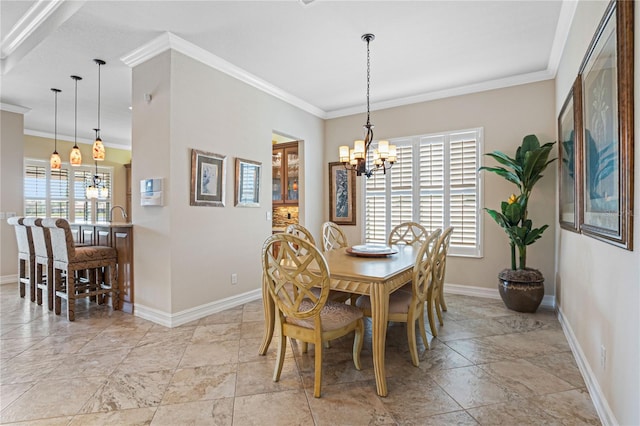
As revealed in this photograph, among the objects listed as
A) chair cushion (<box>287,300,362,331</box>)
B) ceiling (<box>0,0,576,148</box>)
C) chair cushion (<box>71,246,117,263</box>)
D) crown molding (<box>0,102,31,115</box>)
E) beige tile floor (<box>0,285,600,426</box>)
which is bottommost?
beige tile floor (<box>0,285,600,426</box>)

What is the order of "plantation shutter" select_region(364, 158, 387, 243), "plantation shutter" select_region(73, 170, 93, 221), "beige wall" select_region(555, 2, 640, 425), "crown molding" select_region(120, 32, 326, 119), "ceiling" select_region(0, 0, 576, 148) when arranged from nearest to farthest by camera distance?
"beige wall" select_region(555, 2, 640, 425) → "ceiling" select_region(0, 0, 576, 148) → "crown molding" select_region(120, 32, 326, 119) → "plantation shutter" select_region(364, 158, 387, 243) → "plantation shutter" select_region(73, 170, 93, 221)

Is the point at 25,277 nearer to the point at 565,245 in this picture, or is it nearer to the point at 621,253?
the point at 621,253

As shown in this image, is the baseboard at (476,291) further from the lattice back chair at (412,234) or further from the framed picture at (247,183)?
the framed picture at (247,183)

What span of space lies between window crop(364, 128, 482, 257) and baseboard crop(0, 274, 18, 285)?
18.9 ft

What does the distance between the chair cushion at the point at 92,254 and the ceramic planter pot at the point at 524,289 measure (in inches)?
180

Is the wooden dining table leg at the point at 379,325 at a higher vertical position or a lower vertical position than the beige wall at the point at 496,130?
lower

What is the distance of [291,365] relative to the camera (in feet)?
8.18

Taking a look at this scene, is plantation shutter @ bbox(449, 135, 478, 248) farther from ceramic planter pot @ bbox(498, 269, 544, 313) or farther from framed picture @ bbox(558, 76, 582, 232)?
framed picture @ bbox(558, 76, 582, 232)

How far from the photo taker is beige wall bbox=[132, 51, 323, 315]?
11.0ft

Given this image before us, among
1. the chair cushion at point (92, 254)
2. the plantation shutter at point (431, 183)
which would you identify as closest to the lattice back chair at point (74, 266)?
the chair cushion at point (92, 254)

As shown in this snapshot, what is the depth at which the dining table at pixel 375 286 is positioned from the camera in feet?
7.00

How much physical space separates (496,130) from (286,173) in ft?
11.0

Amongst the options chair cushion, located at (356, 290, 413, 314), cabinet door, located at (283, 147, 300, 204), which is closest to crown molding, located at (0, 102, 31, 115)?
cabinet door, located at (283, 147, 300, 204)

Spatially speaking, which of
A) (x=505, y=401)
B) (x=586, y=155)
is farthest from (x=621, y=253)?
(x=505, y=401)
